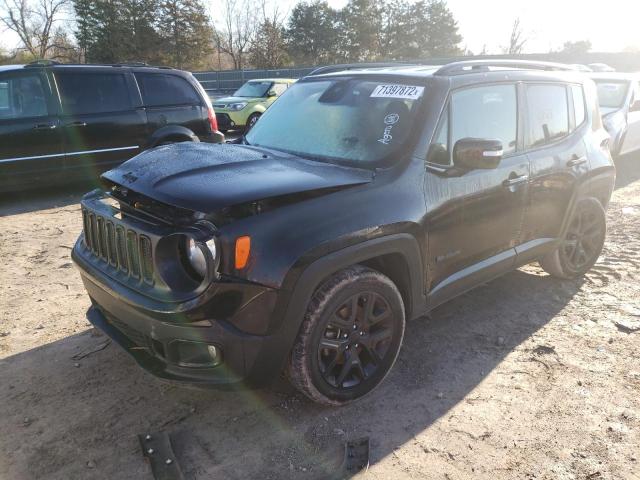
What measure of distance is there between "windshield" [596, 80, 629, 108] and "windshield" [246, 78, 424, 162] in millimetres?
7710

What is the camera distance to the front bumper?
236 centimetres

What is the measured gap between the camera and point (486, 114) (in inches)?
140

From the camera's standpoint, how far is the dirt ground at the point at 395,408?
258 centimetres

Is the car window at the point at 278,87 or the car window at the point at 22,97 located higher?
the car window at the point at 22,97

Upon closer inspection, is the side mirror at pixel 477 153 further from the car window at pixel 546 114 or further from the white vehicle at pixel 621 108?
the white vehicle at pixel 621 108

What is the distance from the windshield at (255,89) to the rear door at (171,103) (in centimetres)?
666

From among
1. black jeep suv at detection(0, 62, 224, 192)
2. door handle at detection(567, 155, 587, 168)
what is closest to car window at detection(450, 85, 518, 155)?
door handle at detection(567, 155, 587, 168)

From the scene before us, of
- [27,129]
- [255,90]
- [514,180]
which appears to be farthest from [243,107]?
[514,180]

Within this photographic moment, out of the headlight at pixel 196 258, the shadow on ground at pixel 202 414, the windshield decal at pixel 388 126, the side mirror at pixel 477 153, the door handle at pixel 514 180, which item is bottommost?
the shadow on ground at pixel 202 414

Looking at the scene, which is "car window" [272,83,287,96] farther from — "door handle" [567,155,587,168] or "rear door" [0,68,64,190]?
"door handle" [567,155,587,168]

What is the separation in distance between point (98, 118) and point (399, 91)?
557 centimetres

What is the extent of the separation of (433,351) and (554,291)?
1.65m

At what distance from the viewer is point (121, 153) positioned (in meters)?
7.78

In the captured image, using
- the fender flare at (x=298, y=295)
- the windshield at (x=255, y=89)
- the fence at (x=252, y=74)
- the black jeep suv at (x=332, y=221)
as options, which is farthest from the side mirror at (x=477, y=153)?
the fence at (x=252, y=74)
